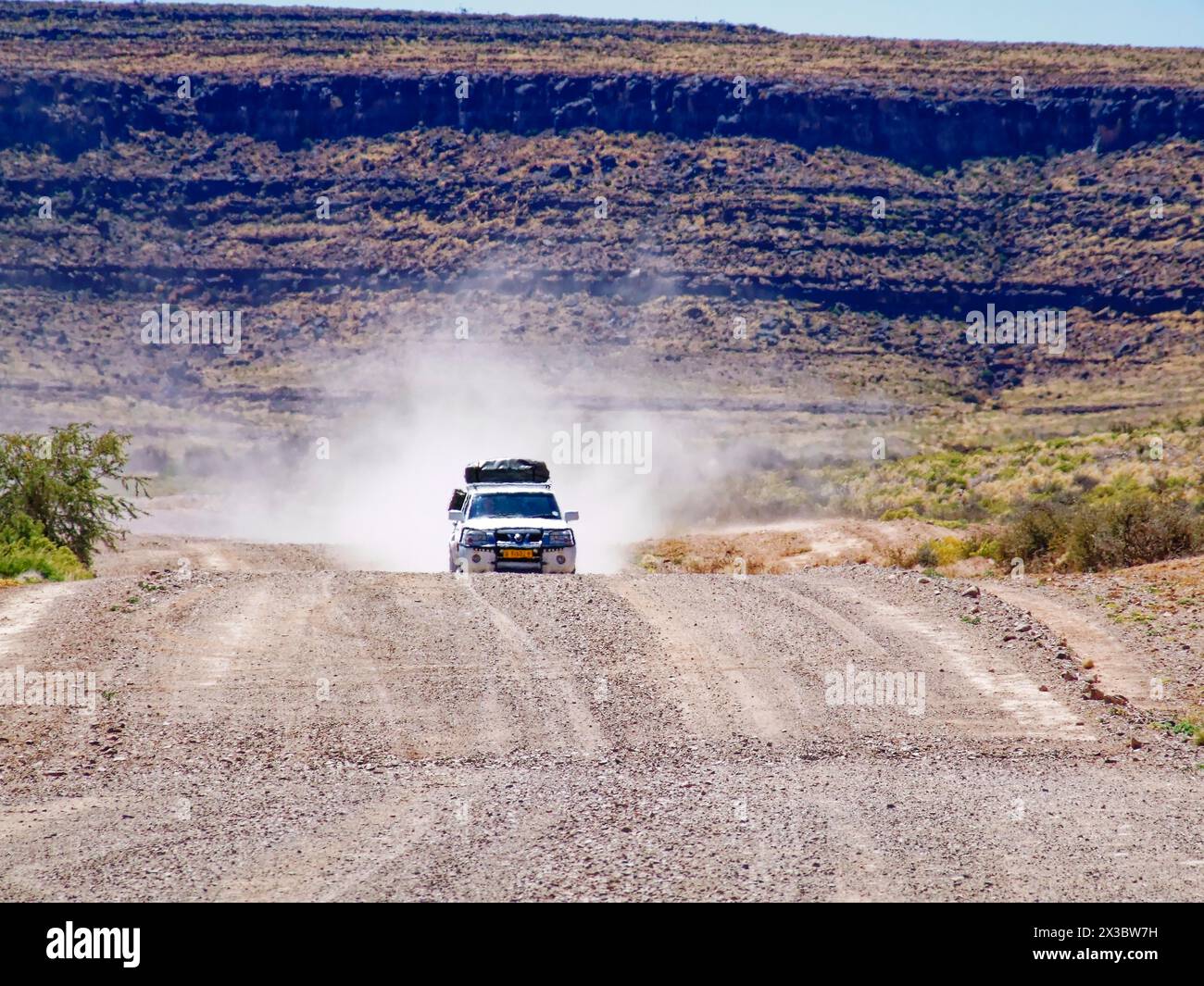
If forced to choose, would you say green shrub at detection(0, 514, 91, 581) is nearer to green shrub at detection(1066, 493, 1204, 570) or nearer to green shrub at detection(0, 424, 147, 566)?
green shrub at detection(0, 424, 147, 566)

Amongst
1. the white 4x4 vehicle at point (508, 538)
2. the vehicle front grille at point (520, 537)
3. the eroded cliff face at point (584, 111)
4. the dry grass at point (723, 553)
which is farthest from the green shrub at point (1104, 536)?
the eroded cliff face at point (584, 111)

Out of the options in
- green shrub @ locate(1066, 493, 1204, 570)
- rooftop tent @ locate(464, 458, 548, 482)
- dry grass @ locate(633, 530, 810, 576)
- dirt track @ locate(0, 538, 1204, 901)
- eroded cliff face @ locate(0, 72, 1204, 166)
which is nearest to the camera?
dirt track @ locate(0, 538, 1204, 901)

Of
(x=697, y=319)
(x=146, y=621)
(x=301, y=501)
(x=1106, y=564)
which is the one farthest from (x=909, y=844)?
(x=697, y=319)

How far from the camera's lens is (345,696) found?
14742 mm

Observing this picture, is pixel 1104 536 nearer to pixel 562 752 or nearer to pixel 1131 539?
pixel 1131 539

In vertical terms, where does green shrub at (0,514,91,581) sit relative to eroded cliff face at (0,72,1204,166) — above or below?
below

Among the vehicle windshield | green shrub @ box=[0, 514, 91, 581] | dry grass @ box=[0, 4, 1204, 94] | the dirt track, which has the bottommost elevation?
the dirt track

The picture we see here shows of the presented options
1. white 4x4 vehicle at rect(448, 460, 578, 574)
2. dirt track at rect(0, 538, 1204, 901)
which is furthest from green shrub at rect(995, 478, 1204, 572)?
white 4x4 vehicle at rect(448, 460, 578, 574)

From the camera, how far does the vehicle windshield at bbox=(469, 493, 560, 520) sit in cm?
2417

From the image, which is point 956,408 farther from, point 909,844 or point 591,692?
point 909,844

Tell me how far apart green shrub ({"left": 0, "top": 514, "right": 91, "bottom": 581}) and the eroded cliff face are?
64163 millimetres

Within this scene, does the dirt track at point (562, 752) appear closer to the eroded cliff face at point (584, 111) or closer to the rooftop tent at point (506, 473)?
the rooftop tent at point (506, 473)

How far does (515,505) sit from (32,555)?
6.95m

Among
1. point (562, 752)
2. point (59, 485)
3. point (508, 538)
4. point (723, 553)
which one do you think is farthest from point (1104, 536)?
point (59, 485)
